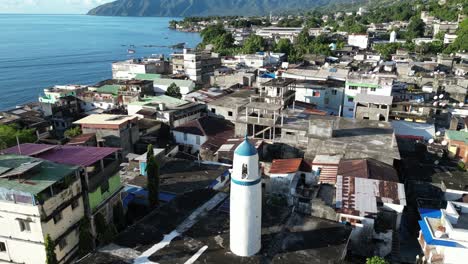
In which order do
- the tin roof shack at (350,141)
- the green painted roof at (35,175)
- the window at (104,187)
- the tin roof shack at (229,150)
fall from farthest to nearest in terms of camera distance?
the tin roof shack at (229,150) < the tin roof shack at (350,141) < the window at (104,187) < the green painted roof at (35,175)

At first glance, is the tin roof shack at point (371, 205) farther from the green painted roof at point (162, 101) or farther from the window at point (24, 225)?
the green painted roof at point (162, 101)

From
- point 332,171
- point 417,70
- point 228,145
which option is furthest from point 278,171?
point 417,70

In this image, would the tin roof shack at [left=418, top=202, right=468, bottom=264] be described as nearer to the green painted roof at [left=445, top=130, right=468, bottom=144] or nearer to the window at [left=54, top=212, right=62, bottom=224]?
the green painted roof at [left=445, top=130, right=468, bottom=144]

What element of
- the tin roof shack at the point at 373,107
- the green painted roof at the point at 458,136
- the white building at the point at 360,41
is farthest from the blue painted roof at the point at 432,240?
the white building at the point at 360,41

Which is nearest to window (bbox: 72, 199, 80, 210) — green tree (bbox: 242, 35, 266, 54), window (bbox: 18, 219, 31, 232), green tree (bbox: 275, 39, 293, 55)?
window (bbox: 18, 219, 31, 232)

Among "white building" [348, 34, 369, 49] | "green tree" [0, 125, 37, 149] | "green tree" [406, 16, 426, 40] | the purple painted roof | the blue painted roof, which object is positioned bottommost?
the blue painted roof
